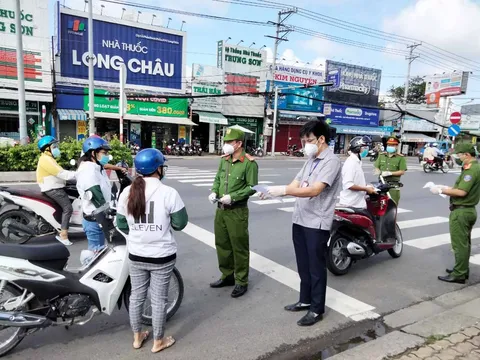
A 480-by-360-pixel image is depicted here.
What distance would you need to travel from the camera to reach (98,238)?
14.4 ft

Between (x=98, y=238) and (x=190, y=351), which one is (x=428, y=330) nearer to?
(x=190, y=351)

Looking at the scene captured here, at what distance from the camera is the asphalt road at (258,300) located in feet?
10.3

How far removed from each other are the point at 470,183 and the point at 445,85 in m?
42.7

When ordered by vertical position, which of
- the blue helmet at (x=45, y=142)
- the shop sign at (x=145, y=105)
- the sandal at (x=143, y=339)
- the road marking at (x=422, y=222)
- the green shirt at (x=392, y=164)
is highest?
the shop sign at (x=145, y=105)

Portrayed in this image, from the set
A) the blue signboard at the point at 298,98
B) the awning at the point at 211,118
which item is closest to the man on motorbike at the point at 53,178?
the awning at the point at 211,118

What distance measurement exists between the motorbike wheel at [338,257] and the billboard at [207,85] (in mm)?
23775

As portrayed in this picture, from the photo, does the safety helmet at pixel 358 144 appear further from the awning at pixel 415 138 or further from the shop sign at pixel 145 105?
the awning at pixel 415 138

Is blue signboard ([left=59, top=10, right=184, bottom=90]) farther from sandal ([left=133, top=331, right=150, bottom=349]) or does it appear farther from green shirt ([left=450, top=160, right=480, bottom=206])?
green shirt ([left=450, top=160, right=480, bottom=206])

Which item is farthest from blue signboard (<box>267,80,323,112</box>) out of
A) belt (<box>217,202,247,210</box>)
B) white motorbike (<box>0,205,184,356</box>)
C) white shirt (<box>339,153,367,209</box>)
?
white motorbike (<box>0,205,184,356</box>)

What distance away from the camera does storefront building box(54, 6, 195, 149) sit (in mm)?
22484

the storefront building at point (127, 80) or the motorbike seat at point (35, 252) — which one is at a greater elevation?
the storefront building at point (127, 80)

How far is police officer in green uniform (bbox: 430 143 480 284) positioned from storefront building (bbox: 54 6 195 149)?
19.1 m

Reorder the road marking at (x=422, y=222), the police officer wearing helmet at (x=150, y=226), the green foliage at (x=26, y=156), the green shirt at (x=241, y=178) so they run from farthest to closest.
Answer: the green foliage at (x=26, y=156) < the road marking at (x=422, y=222) < the green shirt at (x=241, y=178) < the police officer wearing helmet at (x=150, y=226)

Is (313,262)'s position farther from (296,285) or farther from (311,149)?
(296,285)
